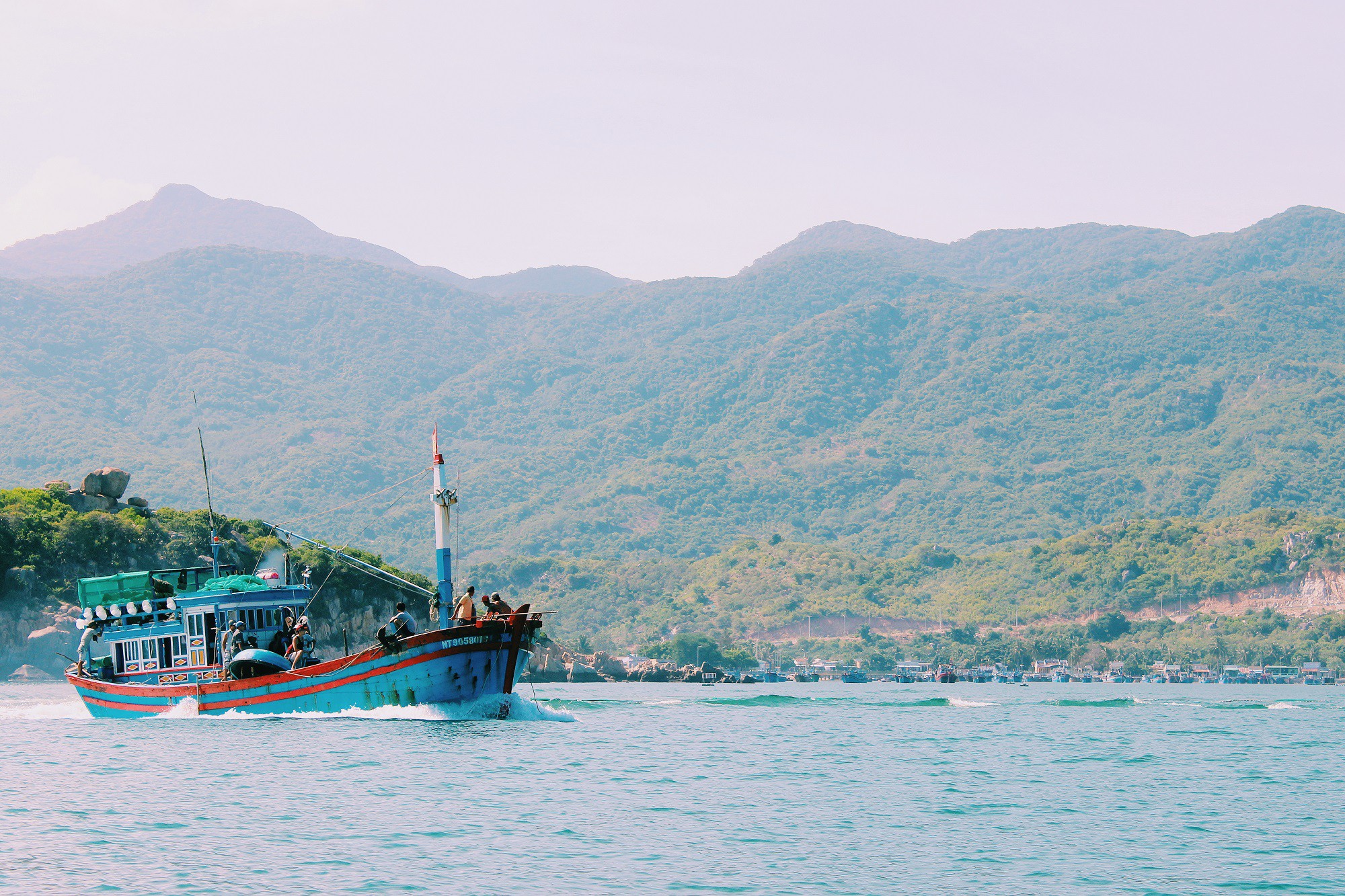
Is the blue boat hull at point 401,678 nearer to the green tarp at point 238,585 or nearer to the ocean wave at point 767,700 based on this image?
the green tarp at point 238,585

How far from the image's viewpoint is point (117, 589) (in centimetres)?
7481

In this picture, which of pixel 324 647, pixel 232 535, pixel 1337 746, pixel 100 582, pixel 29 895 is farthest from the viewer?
pixel 232 535

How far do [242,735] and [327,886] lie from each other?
99.6 feet

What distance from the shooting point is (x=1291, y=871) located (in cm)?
3136

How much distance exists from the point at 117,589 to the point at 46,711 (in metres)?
10.5

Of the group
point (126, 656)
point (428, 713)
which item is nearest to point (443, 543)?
point (428, 713)

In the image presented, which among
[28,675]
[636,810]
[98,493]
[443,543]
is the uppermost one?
[98,493]

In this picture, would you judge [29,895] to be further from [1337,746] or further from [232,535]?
[232,535]

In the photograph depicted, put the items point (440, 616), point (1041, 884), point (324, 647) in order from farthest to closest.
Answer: point (324, 647) → point (440, 616) → point (1041, 884)

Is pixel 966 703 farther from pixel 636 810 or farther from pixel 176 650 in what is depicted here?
pixel 636 810

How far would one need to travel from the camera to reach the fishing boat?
60.8m

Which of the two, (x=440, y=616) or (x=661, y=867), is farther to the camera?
(x=440, y=616)

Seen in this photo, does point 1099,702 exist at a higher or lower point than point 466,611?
lower

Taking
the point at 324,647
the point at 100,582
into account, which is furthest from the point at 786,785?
the point at 324,647
